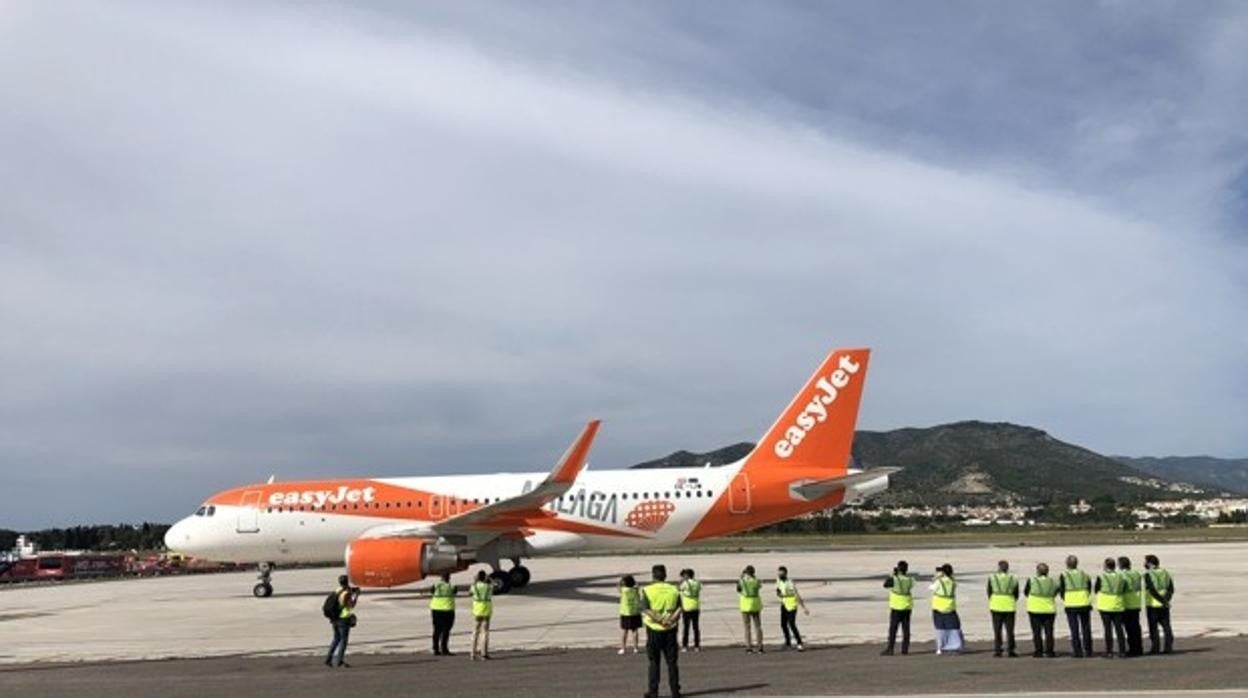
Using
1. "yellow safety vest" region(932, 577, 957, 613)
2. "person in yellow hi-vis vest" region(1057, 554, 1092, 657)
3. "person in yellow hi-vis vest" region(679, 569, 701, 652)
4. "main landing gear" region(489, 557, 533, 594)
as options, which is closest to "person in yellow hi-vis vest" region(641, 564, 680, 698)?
"person in yellow hi-vis vest" region(679, 569, 701, 652)

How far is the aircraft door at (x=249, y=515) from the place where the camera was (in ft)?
106

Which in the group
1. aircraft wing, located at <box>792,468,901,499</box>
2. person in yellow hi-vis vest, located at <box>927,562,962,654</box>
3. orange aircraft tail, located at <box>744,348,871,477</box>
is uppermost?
orange aircraft tail, located at <box>744,348,871,477</box>

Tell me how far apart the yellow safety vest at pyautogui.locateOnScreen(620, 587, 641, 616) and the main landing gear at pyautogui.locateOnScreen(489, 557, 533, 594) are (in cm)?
1450

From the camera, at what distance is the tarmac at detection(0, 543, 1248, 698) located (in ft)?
44.1

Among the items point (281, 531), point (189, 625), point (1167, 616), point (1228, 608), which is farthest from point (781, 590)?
point (281, 531)

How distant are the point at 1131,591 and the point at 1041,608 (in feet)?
4.45

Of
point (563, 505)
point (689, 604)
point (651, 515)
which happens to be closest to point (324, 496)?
point (563, 505)

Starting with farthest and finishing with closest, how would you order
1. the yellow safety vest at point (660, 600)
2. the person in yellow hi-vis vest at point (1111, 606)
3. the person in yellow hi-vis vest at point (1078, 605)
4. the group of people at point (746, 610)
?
the group of people at point (746, 610), the person in yellow hi-vis vest at point (1078, 605), the person in yellow hi-vis vest at point (1111, 606), the yellow safety vest at point (660, 600)

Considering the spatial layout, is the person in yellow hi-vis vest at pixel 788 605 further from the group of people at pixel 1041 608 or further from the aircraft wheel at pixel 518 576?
the aircraft wheel at pixel 518 576

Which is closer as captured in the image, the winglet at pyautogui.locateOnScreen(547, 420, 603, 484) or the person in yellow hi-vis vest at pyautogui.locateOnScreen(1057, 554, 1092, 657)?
the person in yellow hi-vis vest at pyautogui.locateOnScreen(1057, 554, 1092, 657)

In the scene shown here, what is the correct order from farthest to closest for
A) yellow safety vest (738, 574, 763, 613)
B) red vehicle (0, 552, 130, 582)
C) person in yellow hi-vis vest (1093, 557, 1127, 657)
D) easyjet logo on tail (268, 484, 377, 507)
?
1. red vehicle (0, 552, 130, 582)
2. easyjet logo on tail (268, 484, 377, 507)
3. yellow safety vest (738, 574, 763, 613)
4. person in yellow hi-vis vest (1093, 557, 1127, 657)

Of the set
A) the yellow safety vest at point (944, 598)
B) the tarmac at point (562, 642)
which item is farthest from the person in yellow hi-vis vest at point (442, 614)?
the yellow safety vest at point (944, 598)

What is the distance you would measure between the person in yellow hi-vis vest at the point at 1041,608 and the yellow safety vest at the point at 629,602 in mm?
5779

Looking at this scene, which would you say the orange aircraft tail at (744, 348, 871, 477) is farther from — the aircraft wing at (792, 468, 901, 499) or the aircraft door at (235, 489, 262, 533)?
the aircraft door at (235, 489, 262, 533)
